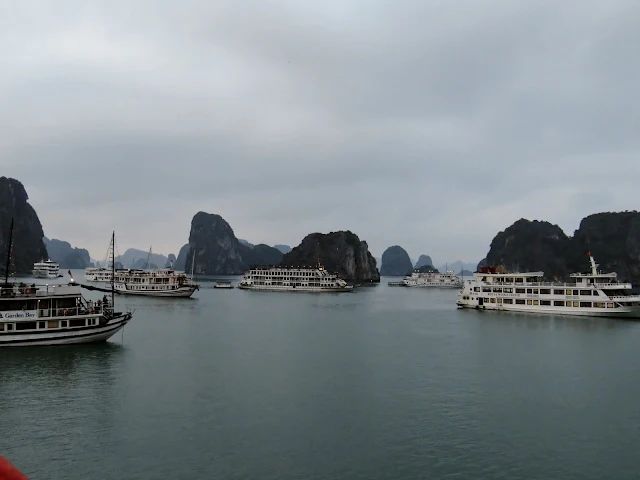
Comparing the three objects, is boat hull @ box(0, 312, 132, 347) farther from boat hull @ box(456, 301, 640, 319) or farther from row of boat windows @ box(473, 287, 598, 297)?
row of boat windows @ box(473, 287, 598, 297)

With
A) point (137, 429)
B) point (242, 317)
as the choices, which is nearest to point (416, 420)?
point (137, 429)

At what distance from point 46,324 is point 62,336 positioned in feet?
7.21

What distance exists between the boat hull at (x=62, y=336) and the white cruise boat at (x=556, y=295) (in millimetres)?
76636

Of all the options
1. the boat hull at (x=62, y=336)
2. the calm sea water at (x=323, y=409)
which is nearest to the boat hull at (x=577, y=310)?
the calm sea water at (x=323, y=409)

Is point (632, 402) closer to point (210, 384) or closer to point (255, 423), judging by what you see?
point (255, 423)

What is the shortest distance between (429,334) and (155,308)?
65985 mm

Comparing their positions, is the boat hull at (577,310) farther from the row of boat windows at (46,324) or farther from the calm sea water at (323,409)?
the row of boat windows at (46,324)

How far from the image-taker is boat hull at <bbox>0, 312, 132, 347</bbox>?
167 feet

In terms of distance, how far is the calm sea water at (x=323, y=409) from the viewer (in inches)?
964

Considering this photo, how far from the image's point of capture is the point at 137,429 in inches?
1137

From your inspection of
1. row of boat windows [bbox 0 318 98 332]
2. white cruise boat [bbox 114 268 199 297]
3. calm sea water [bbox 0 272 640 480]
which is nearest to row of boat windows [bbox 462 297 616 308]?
calm sea water [bbox 0 272 640 480]

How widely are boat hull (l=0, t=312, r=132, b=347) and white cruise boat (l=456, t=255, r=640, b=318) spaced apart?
76636mm

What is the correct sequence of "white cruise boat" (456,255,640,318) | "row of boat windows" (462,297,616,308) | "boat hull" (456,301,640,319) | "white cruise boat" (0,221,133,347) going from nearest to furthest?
1. "white cruise boat" (0,221,133,347)
2. "boat hull" (456,301,640,319)
3. "white cruise boat" (456,255,640,318)
4. "row of boat windows" (462,297,616,308)

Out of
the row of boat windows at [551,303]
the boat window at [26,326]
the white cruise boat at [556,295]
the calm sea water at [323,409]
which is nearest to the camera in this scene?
the calm sea water at [323,409]
